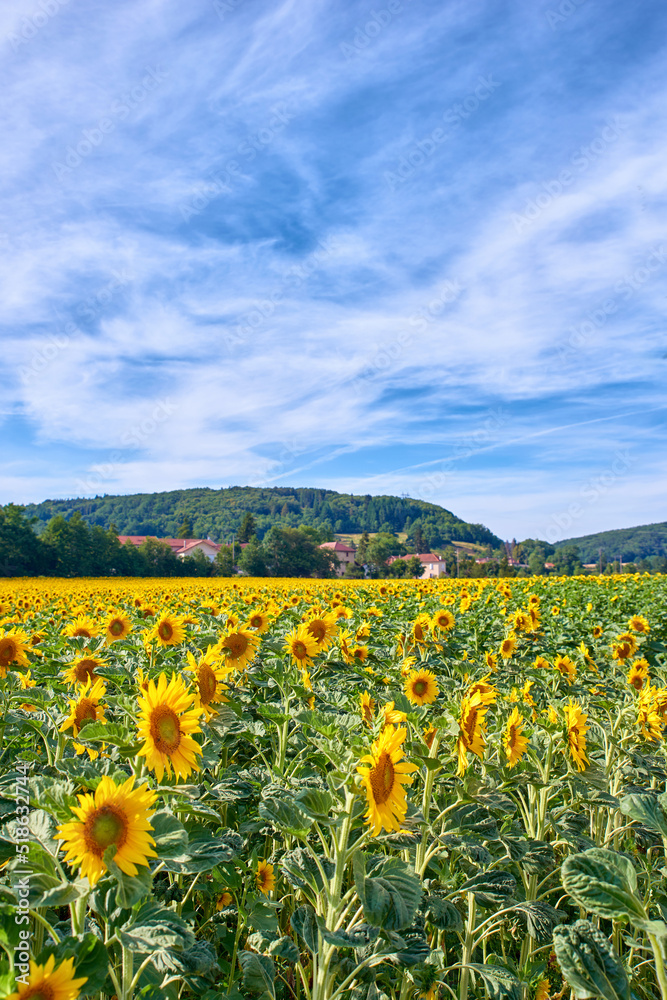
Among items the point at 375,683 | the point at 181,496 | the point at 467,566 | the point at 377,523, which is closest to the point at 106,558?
the point at 467,566

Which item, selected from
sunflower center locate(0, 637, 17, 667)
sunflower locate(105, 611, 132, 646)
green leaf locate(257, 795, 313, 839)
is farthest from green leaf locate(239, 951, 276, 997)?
sunflower locate(105, 611, 132, 646)

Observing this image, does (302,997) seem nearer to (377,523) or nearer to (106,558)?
(106,558)

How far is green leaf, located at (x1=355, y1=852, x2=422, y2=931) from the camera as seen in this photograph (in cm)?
161

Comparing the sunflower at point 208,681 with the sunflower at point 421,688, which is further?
the sunflower at point 421,688

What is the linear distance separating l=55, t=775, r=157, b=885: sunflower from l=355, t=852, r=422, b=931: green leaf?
2.17 feet

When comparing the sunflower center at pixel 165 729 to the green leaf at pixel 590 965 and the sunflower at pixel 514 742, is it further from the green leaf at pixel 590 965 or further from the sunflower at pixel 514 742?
the sunflower at pixel 514 742

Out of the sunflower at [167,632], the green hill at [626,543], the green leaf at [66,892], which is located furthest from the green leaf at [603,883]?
the green hill at [626,543]

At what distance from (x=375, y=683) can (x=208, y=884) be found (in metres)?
2.26

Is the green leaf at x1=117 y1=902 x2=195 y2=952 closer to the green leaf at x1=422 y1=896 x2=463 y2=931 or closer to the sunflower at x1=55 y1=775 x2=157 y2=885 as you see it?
the sunflower at x1=55 y1=775 x2=157 y2=885

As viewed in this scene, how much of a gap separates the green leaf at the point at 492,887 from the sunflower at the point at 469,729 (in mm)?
406

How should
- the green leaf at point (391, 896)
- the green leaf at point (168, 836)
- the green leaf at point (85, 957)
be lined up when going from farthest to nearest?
the green leaf at point (391, 896) < the green leaf at point (168, 836) < the green leaf at point (85, 957)

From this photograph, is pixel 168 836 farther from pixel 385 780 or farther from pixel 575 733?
pixel 575 733

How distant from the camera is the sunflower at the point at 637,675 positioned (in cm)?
514

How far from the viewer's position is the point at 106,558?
60.0 metres
